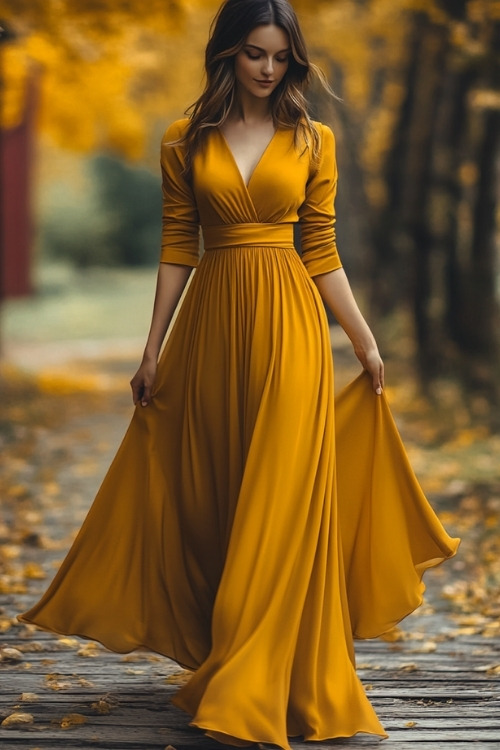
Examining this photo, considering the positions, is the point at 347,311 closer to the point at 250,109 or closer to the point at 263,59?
the point at 250,109

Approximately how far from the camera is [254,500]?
391 centimetres

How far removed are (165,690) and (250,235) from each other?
1.66m

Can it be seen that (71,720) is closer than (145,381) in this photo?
Yes

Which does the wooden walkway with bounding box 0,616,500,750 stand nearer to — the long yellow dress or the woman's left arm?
the long yellow dress

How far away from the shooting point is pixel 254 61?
3.88m

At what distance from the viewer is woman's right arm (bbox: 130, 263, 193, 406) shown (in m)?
4.16

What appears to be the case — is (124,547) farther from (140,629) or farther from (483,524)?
(483,524)

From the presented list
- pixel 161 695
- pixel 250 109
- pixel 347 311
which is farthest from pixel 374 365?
pixel 161 695

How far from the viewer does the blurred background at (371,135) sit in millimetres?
10273

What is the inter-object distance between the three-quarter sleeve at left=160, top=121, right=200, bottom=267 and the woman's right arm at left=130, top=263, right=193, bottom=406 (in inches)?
1.4

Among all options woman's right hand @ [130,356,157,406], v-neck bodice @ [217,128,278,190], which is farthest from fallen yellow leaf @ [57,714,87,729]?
v-neck bodice @ [217,128,278,190]

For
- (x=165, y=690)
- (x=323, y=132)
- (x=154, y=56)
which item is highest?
(x=154, y=56)

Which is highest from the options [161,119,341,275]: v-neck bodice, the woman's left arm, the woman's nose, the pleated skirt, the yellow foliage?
the yellow foliage

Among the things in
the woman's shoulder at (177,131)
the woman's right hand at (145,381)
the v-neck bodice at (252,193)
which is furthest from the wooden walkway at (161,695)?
the woman's shoulder at (177,131)
